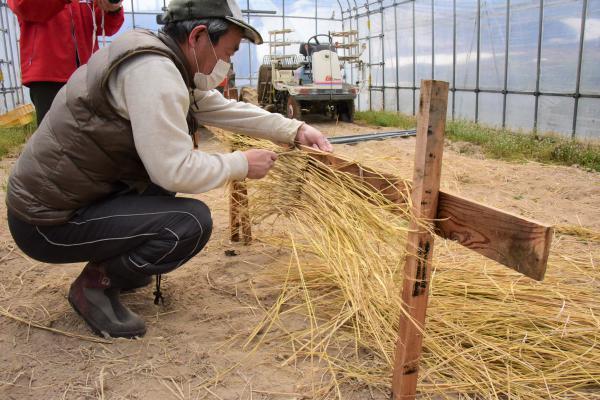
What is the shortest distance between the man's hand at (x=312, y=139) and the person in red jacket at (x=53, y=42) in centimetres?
116

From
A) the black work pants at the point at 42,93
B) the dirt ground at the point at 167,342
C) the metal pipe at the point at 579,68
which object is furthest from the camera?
the metal pipe at the point at 579,68

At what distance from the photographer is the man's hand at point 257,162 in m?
1.77

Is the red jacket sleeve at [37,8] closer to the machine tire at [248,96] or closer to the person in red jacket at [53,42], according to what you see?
the person in red jacket at [53,42]

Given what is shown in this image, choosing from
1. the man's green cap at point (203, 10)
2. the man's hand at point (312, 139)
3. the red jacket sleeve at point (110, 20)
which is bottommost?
the man's hand at point (312, 139)

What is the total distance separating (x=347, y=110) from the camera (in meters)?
10.1

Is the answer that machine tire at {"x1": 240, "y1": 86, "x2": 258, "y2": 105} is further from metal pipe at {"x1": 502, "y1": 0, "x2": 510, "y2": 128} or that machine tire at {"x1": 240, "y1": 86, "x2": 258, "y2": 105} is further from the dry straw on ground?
the dry straw on ground

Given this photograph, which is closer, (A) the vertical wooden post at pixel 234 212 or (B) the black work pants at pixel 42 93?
(B) the black work pants at pixel 42 93

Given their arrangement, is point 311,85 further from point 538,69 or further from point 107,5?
point 107,5

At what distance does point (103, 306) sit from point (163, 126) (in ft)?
2.72

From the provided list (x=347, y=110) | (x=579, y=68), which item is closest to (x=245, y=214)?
(x=579, y=68)

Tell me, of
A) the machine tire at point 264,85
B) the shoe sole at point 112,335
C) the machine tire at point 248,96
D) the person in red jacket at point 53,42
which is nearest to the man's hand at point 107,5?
the person in red jacket at point 53,42

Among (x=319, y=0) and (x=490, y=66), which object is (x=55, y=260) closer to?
(x=490, y=66)

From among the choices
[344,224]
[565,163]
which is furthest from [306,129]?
[565,163]

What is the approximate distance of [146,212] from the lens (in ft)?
5.79
